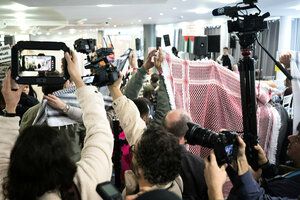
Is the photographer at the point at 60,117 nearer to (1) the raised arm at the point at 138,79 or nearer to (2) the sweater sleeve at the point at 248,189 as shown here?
(1) the raised arm at the point at 138,79

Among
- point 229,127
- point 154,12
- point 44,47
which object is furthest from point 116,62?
point 154,12

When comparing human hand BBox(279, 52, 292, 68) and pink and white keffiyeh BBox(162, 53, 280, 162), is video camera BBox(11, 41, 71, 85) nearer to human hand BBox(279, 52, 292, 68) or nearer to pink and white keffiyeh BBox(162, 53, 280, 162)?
pink and white keffiyeh BBox(162, 53, 280, 162)

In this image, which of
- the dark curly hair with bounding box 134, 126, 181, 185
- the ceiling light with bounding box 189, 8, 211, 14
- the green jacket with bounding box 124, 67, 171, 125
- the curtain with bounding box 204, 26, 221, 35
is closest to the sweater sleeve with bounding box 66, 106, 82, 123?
the green jacket with bounding box 124, 67, 171, 125

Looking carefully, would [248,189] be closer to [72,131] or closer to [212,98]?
[212,98]

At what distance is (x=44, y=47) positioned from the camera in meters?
1.36

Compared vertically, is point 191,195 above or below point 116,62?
below

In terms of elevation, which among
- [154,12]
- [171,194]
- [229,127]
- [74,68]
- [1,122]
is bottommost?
[229,127]

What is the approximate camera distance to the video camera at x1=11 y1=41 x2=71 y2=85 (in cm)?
132

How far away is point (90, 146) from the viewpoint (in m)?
1.16

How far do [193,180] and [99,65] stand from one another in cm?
72

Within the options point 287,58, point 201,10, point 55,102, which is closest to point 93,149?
point 55,102

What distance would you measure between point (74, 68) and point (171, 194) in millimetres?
715

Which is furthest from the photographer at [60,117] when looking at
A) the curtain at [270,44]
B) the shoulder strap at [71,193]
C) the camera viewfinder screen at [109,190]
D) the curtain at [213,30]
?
the curtain at [213,30]

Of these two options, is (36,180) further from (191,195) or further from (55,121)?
(55,121)
